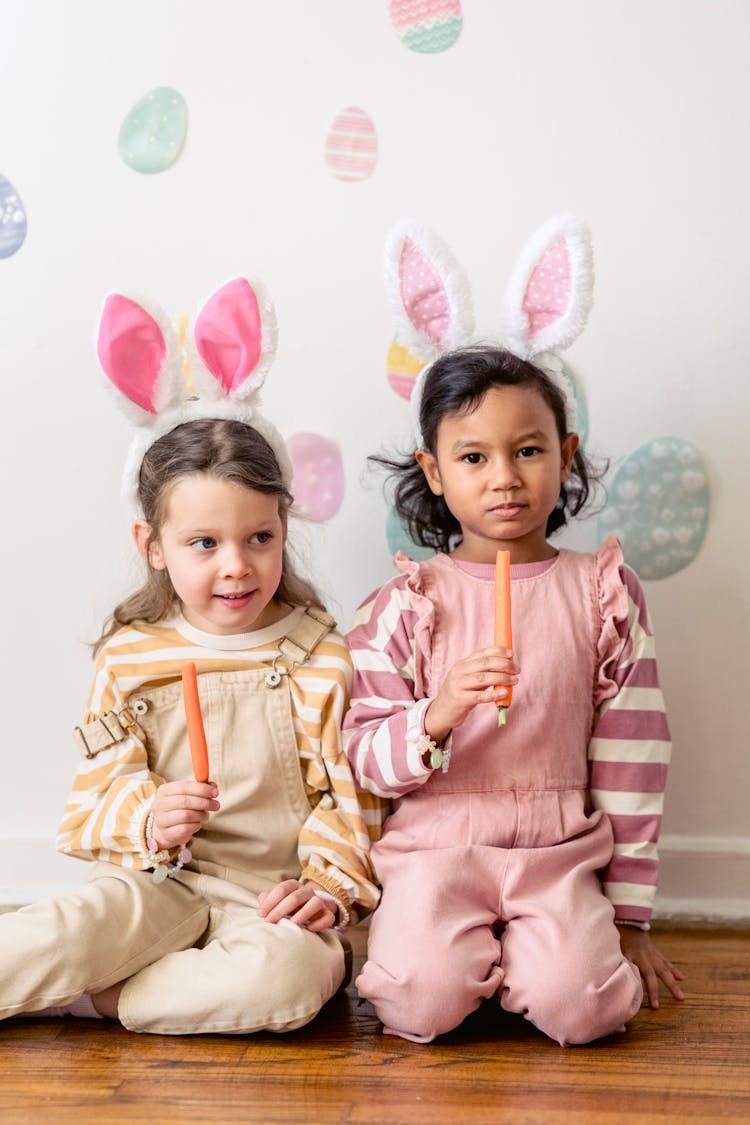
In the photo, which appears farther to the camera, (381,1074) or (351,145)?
(351,145)

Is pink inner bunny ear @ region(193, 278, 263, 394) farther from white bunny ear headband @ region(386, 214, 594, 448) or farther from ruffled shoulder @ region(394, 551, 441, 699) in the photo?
ruffled shoulder @ region(394, 551, 441, 699)

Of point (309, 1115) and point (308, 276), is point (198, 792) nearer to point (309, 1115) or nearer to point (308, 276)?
point (309, 1115)

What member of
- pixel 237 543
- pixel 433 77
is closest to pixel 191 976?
pixel 237 543

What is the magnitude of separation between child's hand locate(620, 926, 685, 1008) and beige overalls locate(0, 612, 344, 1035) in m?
0.34

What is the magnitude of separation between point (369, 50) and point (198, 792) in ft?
3.19

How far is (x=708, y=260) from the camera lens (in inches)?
61.8

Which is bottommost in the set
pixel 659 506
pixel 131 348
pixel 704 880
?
pixel 704 880

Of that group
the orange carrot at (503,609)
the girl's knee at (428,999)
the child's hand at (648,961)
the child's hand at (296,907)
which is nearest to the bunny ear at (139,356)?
the orange carrot at (503,609)

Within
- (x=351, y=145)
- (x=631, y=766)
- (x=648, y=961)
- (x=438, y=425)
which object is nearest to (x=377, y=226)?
(x=351, y=145)

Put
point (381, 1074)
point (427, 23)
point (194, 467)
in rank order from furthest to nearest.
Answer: point (427, 23) → point (194, 467) → point (381, 1074)

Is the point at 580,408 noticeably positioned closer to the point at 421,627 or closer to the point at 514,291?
the point at 514,291

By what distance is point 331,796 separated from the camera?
1.44 m

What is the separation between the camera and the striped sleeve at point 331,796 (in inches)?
54.2

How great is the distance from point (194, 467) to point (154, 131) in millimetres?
521
